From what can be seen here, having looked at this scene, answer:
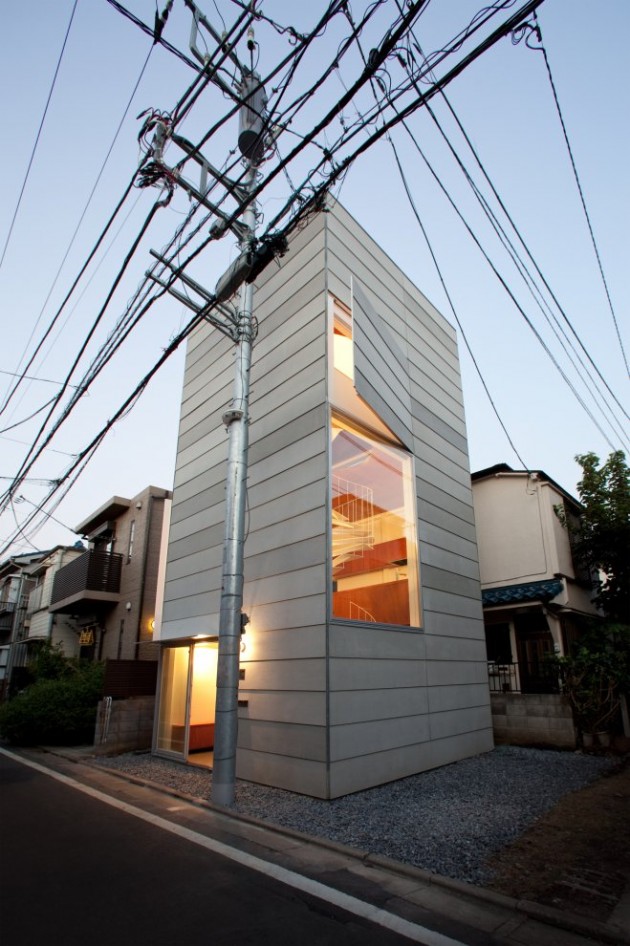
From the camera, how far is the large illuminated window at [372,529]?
28.0ft

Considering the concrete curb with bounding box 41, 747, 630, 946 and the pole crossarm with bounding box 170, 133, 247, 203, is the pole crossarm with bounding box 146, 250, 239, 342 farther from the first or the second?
the concrete curb with bounding box 41, 747, 630, 946

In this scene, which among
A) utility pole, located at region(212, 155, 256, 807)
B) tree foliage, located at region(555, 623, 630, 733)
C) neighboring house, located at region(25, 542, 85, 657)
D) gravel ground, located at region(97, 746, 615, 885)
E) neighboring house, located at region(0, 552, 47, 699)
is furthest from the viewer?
neighboring house, located at region(0, 552, 47, 699)

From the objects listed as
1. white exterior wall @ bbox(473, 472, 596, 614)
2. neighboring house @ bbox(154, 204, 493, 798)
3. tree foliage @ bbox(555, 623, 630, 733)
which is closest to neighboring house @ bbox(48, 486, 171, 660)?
neighboring house @ bbox(154, 204, 493, 798)

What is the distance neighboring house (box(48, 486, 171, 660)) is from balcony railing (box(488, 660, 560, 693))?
9618 mm

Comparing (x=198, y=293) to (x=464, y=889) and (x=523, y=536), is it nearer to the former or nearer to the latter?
(x=464, y=889)

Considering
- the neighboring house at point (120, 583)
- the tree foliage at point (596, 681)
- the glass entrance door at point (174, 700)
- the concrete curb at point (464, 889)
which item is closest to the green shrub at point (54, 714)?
the glass entrance door at point (174, 700)

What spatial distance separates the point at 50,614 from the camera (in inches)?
797

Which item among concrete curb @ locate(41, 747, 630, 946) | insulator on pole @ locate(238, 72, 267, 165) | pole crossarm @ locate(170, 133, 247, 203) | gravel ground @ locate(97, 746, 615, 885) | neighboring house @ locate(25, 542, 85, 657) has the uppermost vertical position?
insulator on pole @ locate(238, 72, 267, 165)

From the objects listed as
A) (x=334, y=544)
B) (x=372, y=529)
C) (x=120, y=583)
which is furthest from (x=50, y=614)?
(x=334, y=544)

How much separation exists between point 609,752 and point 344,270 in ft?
33.7

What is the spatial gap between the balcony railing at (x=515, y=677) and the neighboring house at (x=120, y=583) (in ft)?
31.6

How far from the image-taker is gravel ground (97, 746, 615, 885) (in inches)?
187

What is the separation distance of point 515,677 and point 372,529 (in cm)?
580

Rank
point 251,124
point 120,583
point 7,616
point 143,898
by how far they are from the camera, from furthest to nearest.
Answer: point 7,616, point 120,583, point 251,124, point 143,898
